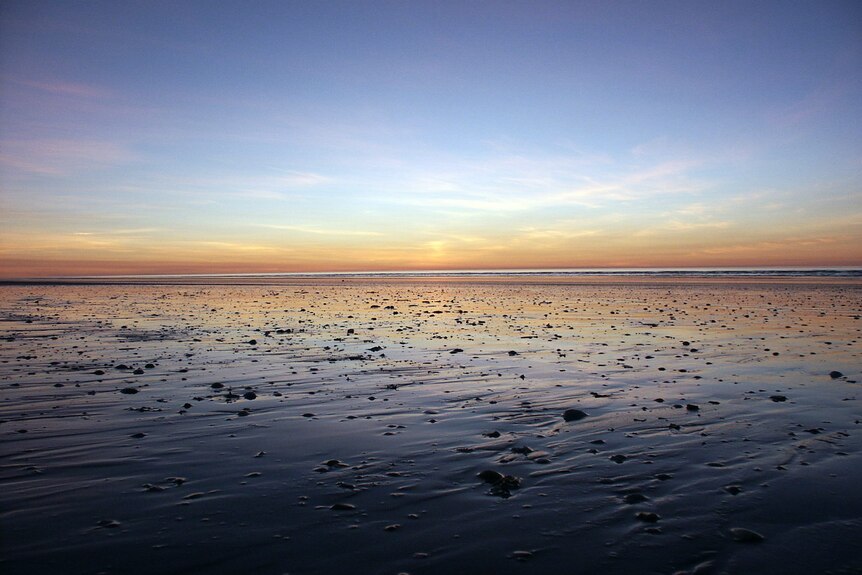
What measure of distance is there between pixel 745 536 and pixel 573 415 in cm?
455

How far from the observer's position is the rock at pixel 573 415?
9.67 metres

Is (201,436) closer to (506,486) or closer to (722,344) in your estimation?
(506,486)

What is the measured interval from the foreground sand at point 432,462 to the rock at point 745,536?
3 centimetres

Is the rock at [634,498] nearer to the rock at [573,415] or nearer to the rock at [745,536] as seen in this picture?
the rock at [745,536]

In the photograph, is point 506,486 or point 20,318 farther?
point 20,318

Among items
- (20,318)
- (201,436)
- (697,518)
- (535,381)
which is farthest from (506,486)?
(20,318)

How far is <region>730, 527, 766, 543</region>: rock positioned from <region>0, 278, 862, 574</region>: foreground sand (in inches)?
1.1

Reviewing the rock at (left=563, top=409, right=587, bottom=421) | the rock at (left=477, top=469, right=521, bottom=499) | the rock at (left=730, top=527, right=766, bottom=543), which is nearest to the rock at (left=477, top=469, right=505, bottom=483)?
the rock at (left=477, top=469, right=521, bottom=499)

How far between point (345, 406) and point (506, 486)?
4.94m

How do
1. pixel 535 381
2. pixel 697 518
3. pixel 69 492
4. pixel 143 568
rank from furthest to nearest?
pixel 535 381 → pixel 69 492 → pixel 697 518 → pixel 143 568

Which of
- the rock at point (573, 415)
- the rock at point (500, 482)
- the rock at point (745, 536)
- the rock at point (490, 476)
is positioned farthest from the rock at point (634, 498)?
the rock at point (573, 415)

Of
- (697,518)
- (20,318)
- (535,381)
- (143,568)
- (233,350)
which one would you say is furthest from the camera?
(20,318)

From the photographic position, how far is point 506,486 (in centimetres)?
656

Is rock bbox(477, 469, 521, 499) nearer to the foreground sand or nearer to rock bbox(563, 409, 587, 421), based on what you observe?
the foreground sand
